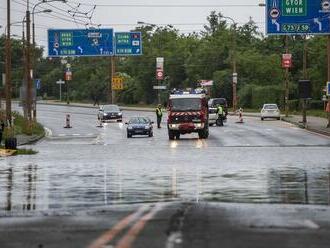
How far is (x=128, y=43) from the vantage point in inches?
3255

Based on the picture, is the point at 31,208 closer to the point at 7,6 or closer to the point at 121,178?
the point at 121,178

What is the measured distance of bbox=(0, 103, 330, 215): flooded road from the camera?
17311 mm

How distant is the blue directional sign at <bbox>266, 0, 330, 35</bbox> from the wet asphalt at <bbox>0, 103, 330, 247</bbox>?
1864 centimetres

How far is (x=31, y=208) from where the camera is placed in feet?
51.4

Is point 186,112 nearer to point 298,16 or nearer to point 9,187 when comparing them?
point 298,16

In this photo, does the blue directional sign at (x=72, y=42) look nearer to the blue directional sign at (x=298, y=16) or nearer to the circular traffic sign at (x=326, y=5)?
the blue directional sign at (x=298, y=16)

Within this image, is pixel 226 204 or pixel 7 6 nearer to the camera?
pixel 226 204

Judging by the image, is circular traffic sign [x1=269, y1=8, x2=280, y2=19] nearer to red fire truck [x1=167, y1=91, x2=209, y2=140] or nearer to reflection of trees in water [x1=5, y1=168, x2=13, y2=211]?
red fire truck [x1=167, y1=91, x2=209, y2=140]


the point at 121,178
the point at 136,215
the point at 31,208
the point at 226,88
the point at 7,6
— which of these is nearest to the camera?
the point at 136,215

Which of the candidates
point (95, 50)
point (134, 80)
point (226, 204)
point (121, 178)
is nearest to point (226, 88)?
point (134, 80)

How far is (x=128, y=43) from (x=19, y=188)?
6307 centimetres

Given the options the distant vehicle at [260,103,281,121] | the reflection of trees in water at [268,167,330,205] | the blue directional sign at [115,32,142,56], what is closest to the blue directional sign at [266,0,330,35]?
the distant vehicle at [260,103,281,121]

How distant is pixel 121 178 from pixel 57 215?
8.80 m

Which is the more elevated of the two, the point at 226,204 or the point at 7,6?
the point at 7,6
